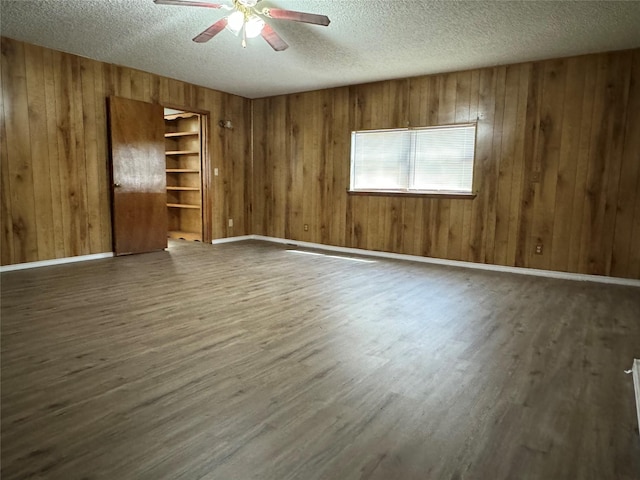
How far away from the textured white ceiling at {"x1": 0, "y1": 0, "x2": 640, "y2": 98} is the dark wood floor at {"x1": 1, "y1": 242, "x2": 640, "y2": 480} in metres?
2.54

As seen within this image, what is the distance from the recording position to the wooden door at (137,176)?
18.2ft

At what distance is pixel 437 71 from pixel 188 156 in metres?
4.83

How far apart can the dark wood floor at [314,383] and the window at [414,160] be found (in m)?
1.98

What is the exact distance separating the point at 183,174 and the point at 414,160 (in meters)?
4.57

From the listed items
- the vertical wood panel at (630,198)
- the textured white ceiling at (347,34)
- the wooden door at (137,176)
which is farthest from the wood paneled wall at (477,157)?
the textured white ceiling at (347,34)

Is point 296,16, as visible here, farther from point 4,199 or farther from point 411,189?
point 4,199

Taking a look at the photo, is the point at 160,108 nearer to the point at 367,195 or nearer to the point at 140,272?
the point at 140,272

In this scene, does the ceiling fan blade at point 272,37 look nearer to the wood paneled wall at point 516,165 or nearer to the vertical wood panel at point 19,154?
the wood paneled wall at point 516,165

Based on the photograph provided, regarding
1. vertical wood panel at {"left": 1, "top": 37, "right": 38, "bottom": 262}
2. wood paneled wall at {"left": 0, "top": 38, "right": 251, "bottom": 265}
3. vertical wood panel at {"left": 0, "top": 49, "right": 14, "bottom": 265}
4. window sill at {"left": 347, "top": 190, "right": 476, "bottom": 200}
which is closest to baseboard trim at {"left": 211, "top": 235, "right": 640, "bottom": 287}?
window sill at {"left": 347, "top": 190, "right": 476, "bottom": 200}

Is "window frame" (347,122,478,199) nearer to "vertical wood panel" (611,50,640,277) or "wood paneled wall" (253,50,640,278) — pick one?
"wood paneled wall" (253,50,640,278)

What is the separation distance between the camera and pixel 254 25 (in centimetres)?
350

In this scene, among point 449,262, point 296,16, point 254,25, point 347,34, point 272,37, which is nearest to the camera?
point 296,16

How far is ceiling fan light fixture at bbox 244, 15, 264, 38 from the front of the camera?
345cm

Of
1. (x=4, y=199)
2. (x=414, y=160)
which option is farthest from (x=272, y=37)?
(x=4, y=199)
